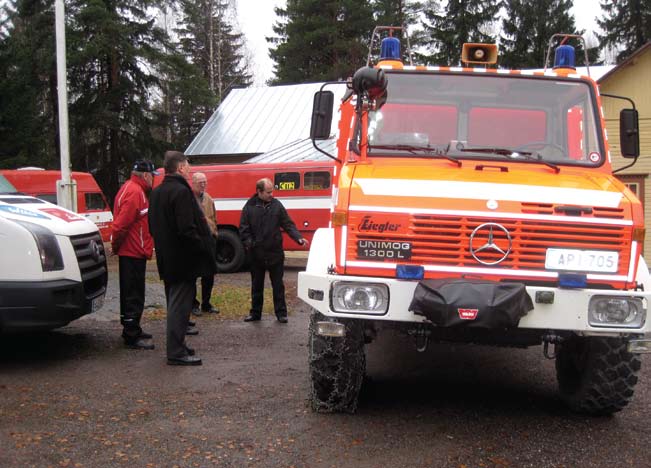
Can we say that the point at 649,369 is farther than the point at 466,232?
Yes

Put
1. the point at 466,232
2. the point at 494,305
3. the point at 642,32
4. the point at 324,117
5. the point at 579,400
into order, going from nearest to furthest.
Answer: the point at 494,305 < the point at 466,232 < the point at 579,400 < the point at 324,117 < the point at 642,32

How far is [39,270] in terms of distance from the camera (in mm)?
5809

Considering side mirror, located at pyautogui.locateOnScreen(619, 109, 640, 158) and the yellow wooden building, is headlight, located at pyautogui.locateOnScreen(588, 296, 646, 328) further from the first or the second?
the yellow wooden building

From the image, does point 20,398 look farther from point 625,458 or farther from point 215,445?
Result: point 625,458

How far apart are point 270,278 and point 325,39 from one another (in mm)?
32772

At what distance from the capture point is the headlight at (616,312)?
4133 millimetres

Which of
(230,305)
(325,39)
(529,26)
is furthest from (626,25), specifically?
(230,305)

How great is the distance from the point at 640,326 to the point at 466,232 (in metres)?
1.23

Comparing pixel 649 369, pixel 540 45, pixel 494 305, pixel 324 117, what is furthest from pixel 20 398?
pixel 540 45

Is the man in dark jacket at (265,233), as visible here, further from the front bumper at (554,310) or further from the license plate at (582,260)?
the license plate at (582,260)

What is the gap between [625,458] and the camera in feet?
13.4

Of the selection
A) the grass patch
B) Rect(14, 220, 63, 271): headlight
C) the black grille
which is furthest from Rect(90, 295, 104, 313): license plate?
the grass patch

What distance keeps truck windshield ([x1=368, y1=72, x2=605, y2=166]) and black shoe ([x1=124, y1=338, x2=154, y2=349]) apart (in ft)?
10.9

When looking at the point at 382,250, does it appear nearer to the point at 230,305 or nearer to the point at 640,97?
the point at 230,305
